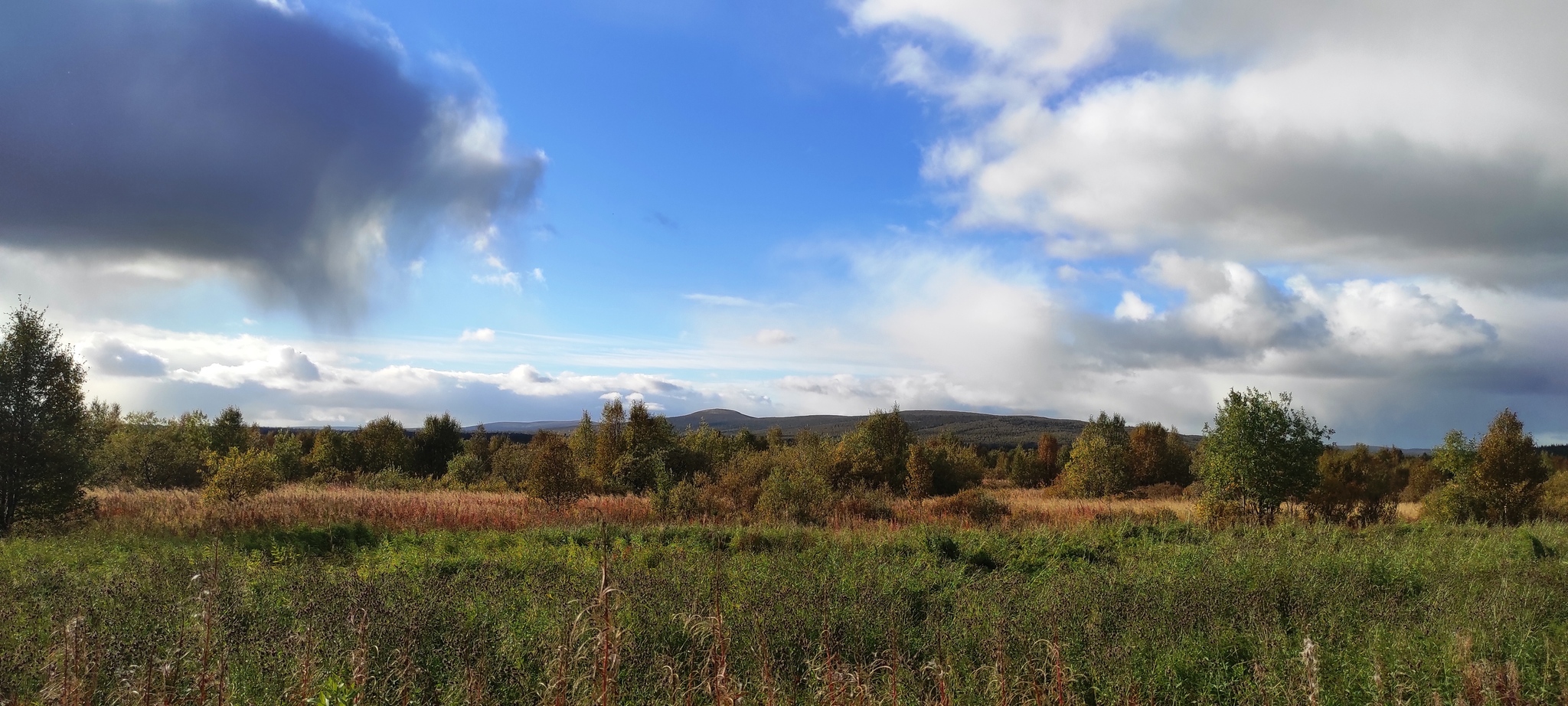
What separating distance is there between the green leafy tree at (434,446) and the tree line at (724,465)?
0.12 m

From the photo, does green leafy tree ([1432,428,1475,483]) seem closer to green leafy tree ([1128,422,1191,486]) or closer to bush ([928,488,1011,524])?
bush ([928,488,1011,524])

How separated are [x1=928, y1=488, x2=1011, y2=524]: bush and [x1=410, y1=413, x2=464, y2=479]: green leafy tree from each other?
4220cm

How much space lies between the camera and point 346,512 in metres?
19.6

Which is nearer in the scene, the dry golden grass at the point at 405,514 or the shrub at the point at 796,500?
the dry golden grass at the point at 405,514

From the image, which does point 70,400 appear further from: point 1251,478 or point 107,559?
point 1251,478

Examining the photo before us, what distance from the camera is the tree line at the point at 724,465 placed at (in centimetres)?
1820

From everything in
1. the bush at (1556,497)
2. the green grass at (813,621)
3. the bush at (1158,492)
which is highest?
the green grass at (813,621)

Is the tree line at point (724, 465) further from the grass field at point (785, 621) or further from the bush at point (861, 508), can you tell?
the grass field at point (785, 621)

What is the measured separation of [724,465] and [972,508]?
57.3 feet

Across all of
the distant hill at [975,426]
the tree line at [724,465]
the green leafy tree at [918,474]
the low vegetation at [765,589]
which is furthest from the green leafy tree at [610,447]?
the distant hill at [975,426]

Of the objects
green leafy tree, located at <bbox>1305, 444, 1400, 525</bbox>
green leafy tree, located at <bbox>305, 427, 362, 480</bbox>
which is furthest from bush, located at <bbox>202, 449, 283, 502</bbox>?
green leafy tree, located at <bbox>1305, 444, 1400, 525</bbox>

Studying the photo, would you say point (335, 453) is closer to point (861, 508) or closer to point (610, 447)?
point (610, 447)

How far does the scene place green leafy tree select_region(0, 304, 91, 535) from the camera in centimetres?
1742

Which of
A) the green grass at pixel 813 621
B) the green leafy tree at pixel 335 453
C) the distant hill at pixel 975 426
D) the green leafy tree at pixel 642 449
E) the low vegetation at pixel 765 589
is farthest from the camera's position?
the distant hill at pixel 975 426
